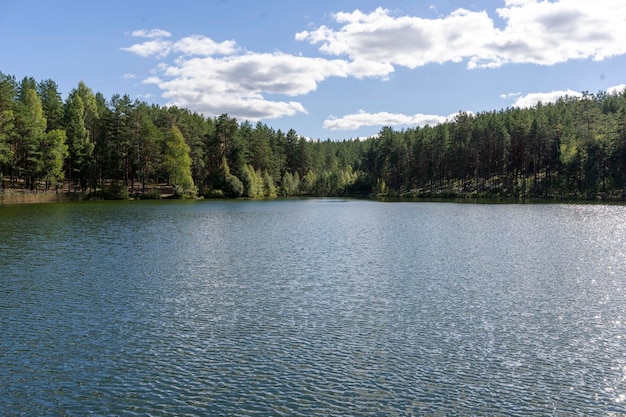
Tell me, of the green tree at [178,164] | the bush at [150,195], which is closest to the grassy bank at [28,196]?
the bush at [150,195]

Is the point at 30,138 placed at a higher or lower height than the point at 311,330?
higher

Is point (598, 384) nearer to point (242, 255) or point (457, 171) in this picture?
point (242, 255)

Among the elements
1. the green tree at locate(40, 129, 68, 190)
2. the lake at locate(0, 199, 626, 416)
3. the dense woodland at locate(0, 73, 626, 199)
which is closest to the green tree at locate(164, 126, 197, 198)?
the dense woodland at locate(0, 73, 626, 199)

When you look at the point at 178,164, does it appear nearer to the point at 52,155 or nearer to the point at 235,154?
the point at 235,154

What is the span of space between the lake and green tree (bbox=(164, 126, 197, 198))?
9127 cm

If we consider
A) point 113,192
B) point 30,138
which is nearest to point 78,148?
point 113,192

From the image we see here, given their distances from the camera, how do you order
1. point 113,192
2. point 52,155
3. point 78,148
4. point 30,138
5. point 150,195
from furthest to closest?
point 150,195 < point 78,148 < point 113,192 < point 52,155 < point 30,138

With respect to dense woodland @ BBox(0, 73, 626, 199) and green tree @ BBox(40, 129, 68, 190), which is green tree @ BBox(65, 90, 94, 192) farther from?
green tree @ BBox(40, 129, 68, 190)

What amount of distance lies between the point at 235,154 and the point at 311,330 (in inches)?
5626

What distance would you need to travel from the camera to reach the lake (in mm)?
14453

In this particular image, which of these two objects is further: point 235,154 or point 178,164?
point 235,154

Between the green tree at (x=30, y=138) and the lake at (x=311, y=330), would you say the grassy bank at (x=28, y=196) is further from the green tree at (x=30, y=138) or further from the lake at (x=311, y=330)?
the lake at (x=311, y=330)

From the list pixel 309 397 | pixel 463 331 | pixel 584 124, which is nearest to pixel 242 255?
pixel 463 331

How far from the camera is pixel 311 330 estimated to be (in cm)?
2077
